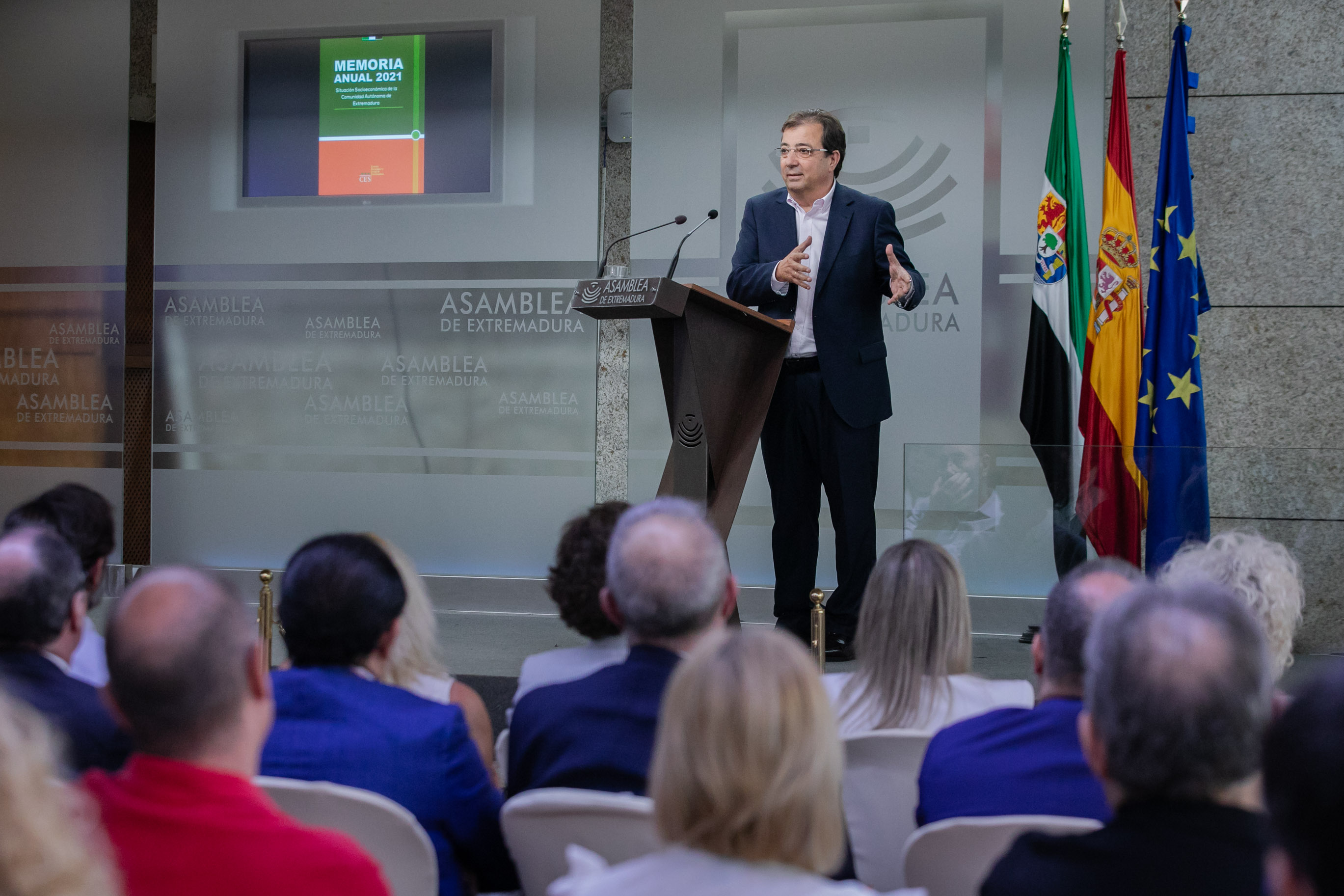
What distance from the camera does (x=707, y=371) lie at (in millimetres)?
3352

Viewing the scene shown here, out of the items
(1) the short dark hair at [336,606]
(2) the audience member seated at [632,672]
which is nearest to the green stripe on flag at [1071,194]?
(2) the audience member seated at [632,672]

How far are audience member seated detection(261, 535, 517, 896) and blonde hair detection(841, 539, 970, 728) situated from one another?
0.69 m

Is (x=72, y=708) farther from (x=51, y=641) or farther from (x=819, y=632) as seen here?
(x=819, y=632)

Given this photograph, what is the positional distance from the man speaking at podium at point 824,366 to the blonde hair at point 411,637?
7.17 ft

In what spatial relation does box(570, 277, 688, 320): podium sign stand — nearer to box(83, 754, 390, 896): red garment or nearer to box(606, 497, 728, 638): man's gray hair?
box(606, 497, 728, 638): man's gray hair

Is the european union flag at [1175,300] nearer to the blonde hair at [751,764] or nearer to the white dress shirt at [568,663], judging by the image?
the white dress shirt at [568,663]

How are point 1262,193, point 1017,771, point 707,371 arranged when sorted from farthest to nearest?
point 1262,193, point 707,371, point 1017,771

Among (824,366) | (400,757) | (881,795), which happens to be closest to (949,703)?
(881,795)

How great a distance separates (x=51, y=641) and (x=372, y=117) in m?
4.46

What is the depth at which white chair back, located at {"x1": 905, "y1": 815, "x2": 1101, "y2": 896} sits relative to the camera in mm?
1262

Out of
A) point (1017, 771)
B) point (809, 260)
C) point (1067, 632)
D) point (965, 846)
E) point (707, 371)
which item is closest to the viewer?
point (965, 846)

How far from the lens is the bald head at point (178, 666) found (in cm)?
115

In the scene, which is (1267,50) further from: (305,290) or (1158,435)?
(305,290)

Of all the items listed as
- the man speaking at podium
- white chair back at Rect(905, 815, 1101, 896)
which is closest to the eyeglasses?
the man speaking at podium
